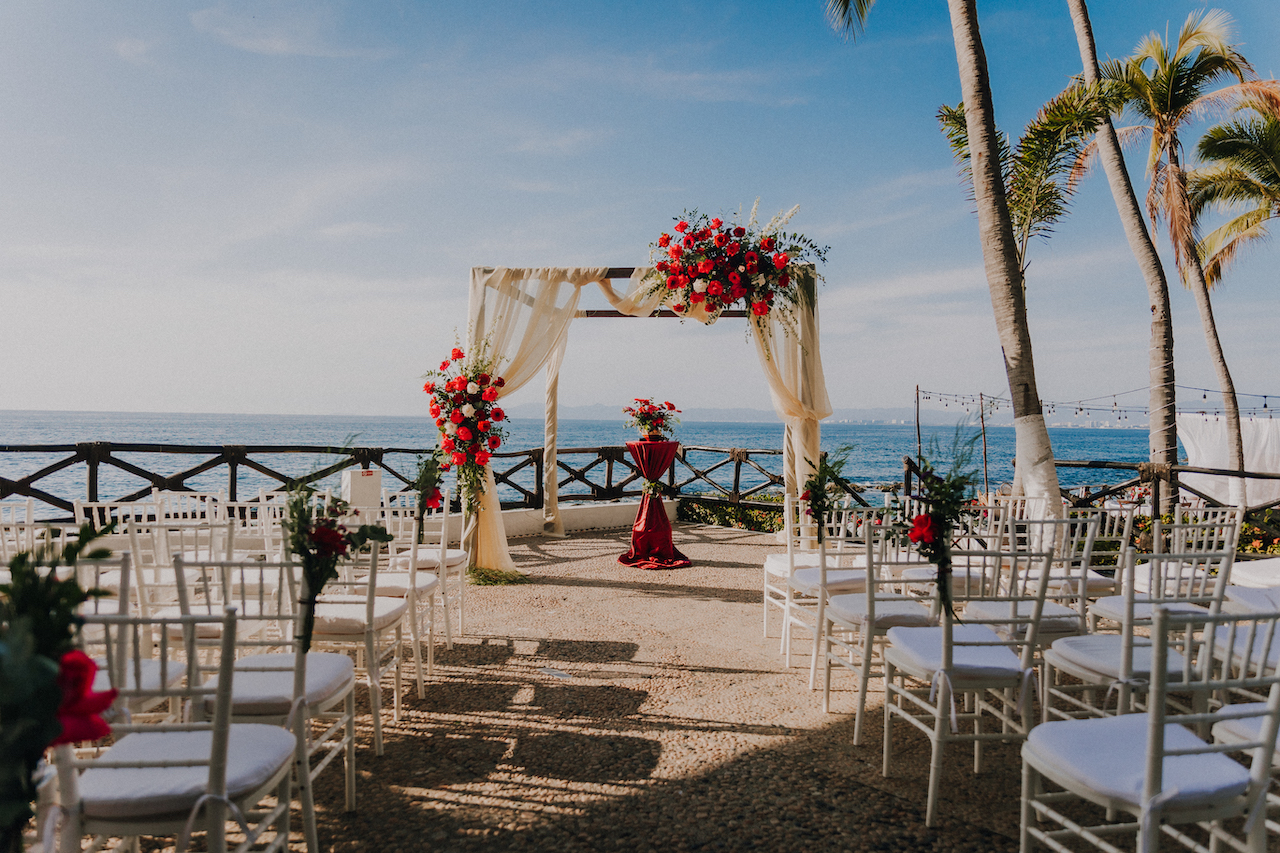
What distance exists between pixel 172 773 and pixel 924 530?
7.15ft

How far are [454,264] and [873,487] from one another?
34.8 meters

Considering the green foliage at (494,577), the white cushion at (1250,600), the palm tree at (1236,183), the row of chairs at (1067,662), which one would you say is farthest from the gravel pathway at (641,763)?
the palm tree at (1236,183)

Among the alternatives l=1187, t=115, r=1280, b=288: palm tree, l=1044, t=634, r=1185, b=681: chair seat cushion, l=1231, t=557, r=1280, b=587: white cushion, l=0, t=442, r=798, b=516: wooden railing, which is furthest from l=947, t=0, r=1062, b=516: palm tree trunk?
l=1187, t=115, r=1280, b=288: palm tree

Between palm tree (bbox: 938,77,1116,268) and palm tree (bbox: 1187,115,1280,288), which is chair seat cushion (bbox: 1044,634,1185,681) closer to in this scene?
palm tree (bbox: 938,77,1116,268)

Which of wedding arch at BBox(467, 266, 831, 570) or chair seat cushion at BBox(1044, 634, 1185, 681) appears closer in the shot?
chair seat cushion at BBox(1044, 634, 1185, 681)

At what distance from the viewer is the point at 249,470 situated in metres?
6.55

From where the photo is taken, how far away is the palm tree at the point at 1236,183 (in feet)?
30.5

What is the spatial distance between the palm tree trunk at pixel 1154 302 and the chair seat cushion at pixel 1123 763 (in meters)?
6.21

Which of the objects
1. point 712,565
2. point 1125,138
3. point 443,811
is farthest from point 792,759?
point 1125,138

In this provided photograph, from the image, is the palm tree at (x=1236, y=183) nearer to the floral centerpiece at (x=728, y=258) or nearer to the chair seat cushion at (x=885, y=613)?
the floral centerpiece at (x=728, y=258)

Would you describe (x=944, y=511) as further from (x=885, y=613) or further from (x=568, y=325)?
(x=568, y=325)

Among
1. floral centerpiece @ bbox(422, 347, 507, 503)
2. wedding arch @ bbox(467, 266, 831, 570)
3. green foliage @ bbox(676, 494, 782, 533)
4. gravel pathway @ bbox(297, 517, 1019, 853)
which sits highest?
wedding arch @ bbox(467, 266, 831, 570)

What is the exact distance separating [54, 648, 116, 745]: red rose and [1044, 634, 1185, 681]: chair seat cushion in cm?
260

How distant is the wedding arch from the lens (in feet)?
19.9
